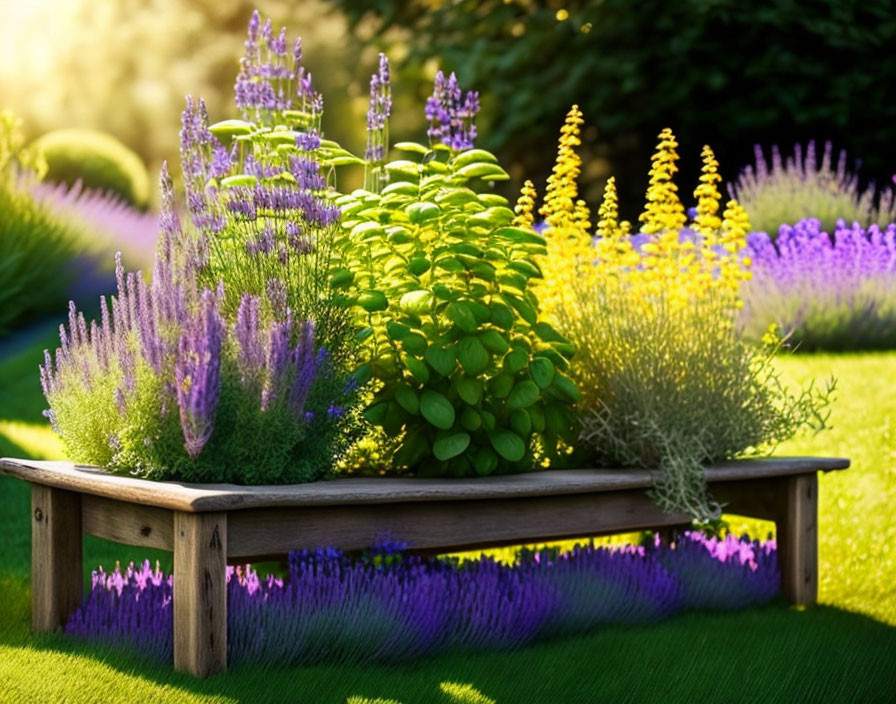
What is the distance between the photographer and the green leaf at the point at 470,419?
414 cm

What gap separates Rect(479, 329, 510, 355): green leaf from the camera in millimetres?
4102

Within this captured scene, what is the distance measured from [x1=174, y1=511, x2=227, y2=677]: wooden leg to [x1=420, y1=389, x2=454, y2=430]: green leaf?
2.92 feet

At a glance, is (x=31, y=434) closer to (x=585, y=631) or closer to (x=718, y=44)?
(x=585, y=631)

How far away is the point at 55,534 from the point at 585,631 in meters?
1.74

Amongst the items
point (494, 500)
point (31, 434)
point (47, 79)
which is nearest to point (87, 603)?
point (494, 500)

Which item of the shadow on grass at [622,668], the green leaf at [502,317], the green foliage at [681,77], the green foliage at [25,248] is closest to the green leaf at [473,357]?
the green leaf at [502,317]

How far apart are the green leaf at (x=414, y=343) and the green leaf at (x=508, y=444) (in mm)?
403

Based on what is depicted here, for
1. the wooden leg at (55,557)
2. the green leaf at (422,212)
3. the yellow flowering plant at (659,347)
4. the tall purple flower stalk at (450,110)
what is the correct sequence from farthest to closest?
1. the yellow flowering plant at (659,347)
2. the tall purple flower stalk at (450,110)
3. the green leaf at (422,212)
4. the wooden leg at (55,557)

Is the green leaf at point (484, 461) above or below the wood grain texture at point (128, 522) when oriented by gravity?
above

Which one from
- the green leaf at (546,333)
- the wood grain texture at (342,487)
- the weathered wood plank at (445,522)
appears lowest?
the weathered wood plank at (445,522)

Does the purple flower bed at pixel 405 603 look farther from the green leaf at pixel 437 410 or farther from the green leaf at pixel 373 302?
the green leaf at pixel 373 302

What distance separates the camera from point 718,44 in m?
12.4

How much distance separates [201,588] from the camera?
3.32 metres

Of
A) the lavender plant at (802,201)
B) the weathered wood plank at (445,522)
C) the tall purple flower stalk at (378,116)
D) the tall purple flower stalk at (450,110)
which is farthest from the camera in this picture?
the lavender plant at (802,201)
